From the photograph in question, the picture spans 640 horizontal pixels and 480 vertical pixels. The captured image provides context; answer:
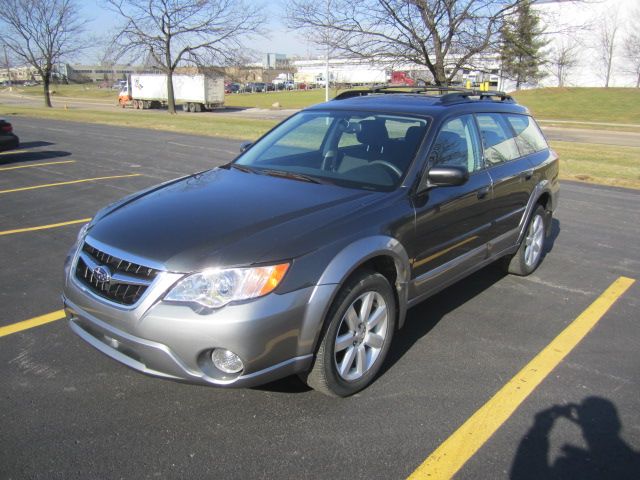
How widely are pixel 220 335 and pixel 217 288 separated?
9.0 inches

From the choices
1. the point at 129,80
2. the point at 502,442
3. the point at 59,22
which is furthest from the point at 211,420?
the point at 129,80

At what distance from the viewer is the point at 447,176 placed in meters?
3.50

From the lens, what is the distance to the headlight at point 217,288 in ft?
8.61

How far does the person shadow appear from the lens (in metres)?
2.62

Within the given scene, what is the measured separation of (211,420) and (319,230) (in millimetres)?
1194

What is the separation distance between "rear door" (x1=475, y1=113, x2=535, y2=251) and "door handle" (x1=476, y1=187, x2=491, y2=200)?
0.16m

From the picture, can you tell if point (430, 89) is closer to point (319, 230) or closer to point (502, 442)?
point (319, 230)

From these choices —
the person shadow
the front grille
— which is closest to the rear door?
the person shadow

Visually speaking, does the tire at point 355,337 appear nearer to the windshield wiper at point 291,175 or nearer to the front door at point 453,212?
the front door at point 453,212

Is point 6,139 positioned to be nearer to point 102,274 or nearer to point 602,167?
point 102,274

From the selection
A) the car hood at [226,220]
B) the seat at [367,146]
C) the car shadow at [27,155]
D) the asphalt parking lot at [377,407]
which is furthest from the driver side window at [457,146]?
the car shadow at [27,155]

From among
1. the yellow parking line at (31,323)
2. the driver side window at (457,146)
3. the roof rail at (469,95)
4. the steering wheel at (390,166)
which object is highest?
the roof rail at (469,95)

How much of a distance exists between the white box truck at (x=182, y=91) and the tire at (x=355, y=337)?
4350 centimetres

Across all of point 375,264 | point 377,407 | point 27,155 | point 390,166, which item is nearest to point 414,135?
point 390,166
